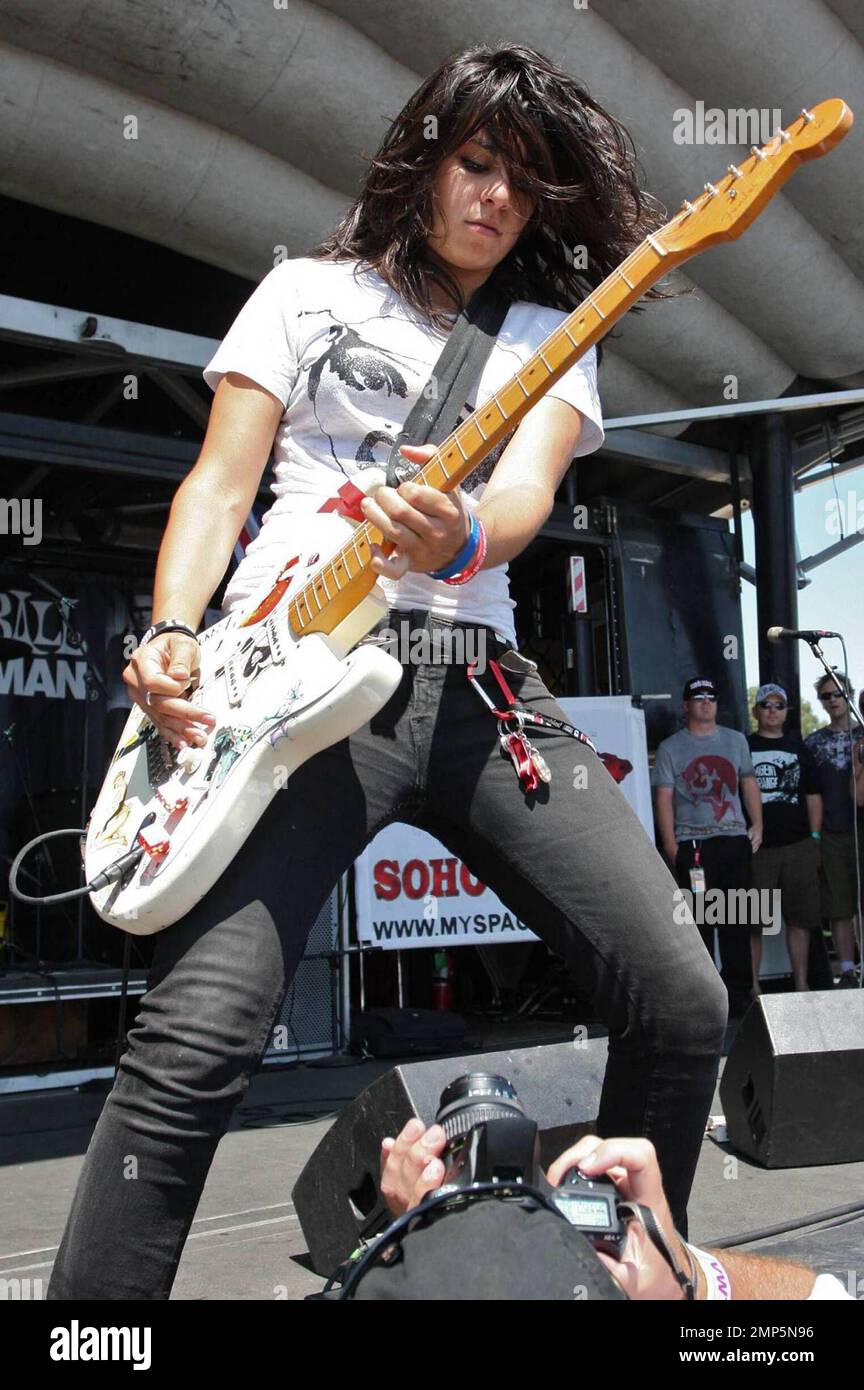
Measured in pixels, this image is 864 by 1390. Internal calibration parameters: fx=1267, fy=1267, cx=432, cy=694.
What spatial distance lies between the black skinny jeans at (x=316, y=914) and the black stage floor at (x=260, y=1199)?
3.76 feet

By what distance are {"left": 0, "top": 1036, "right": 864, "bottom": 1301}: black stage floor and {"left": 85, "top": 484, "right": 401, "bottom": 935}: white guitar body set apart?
133cm

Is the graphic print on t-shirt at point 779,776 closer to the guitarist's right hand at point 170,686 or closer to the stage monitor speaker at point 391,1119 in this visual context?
the stage monitor speaker at point 391,1119

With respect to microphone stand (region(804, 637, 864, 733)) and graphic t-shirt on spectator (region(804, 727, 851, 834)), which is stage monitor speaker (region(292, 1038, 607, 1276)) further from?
graphic t-shirt on spectator (region(804, 727, 851, 834))

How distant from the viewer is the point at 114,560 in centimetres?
848

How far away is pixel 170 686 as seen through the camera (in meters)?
1.79

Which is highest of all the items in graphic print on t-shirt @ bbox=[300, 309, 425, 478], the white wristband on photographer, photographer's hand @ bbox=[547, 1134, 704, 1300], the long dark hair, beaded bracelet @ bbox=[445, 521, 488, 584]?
the long dark hair

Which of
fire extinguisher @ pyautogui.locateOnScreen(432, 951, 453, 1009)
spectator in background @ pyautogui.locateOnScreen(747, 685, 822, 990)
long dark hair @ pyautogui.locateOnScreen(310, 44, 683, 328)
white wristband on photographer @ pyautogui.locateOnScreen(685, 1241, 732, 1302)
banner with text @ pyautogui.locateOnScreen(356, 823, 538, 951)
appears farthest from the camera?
spectator in background @ pyautogui.locateOnScreen(747, 685, 822, 990)

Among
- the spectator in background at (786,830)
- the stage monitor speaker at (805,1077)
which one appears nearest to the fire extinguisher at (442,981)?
the spectator in background at (786,830)

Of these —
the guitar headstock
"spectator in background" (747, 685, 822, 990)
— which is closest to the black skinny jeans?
the guitar headstock

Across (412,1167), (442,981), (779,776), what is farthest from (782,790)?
(412,1167)

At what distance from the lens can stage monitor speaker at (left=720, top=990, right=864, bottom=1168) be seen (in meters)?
4.07

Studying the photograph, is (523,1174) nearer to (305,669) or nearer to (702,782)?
(305,669)

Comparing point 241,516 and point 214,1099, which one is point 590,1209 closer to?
point 214,1099

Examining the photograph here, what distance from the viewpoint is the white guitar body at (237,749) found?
1.65 m
